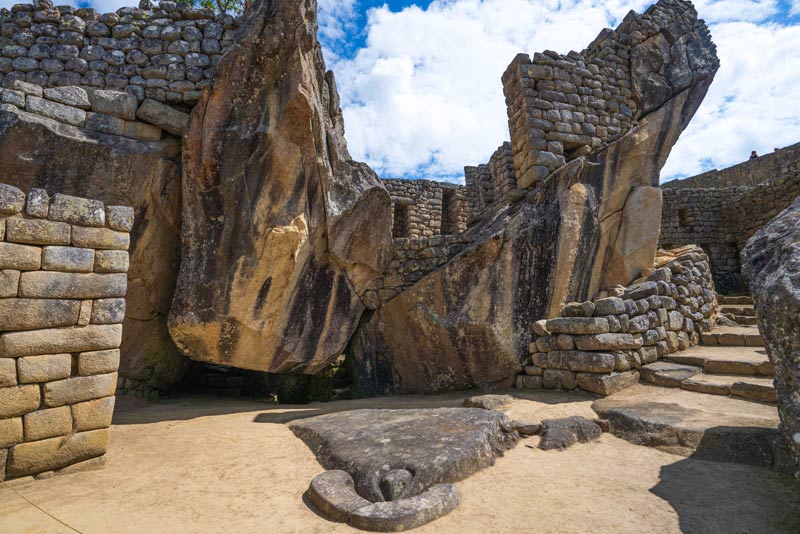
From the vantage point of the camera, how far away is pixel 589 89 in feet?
26.8

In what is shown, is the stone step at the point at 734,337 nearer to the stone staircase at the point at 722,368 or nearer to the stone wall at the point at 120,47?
the stone staircase at the point at 722,368

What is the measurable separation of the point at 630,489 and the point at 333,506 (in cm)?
207

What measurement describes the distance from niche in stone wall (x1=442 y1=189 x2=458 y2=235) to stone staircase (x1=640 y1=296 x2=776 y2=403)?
737 centimetres

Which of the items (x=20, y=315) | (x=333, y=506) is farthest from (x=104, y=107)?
(x=333, y=506)

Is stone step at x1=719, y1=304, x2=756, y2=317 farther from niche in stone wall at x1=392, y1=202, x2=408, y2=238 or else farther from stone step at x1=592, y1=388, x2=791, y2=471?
niche in stone wall at x1=392, y1=202, x2=408, y2=238

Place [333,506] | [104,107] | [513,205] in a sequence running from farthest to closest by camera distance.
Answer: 1. [513,205]
2. [104,107]
3. [333,506]

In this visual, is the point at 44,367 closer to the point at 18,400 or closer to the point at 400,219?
the point at 18,400

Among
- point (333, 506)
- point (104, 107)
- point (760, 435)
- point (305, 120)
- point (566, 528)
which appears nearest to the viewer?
point (566, 528)

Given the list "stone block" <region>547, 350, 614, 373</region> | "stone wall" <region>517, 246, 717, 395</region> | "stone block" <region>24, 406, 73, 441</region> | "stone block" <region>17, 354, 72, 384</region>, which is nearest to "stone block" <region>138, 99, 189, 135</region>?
"stone block" <region>17, 354, 72, 384</region>

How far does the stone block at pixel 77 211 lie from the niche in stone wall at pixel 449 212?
10160 millimetres

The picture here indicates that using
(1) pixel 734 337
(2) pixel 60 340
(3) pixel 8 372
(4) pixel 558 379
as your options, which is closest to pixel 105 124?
(2) pixel 60 340

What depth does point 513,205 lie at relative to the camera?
7.90 metres

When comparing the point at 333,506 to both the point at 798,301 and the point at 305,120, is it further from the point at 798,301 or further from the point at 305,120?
the point at 305,120

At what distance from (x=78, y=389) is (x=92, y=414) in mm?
255
